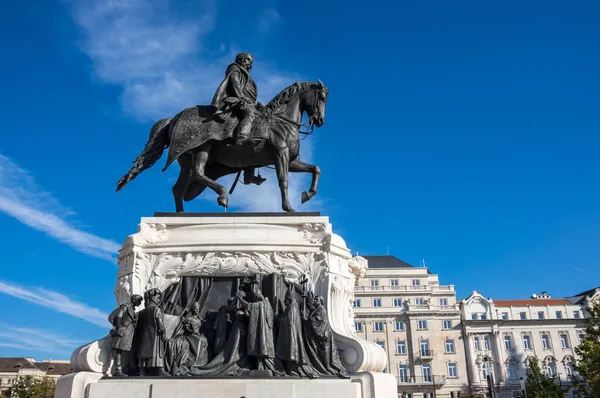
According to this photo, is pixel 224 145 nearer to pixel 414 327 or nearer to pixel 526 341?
pixel 414 327

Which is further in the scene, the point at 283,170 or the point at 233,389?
the point at 283,170

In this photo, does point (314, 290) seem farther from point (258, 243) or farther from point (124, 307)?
point (124, 307)

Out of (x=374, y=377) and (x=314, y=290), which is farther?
(x=314, y=290)

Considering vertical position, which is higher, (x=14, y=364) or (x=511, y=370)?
(x=14, y=364)

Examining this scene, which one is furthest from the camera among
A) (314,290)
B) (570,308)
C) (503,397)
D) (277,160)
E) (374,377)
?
(570,308)

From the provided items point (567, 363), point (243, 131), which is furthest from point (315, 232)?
point (567, 363)

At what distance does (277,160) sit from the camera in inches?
434

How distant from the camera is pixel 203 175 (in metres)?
10.9

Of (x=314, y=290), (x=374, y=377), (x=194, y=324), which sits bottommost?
(x=374, y=377)

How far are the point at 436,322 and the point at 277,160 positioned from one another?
215ft

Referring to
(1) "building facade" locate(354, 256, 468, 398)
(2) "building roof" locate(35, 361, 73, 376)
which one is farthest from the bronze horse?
(2) "building roof" locate(35, 361, 73, 376)

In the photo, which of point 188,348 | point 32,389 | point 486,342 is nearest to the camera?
point 188,348

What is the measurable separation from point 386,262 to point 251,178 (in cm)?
6811

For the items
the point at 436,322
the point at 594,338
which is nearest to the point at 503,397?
the point at 436,322
